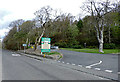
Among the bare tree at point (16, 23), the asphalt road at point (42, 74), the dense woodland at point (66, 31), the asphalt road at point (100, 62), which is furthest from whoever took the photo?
the bare tree at point (16, 23)

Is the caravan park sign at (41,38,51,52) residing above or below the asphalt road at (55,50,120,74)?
above

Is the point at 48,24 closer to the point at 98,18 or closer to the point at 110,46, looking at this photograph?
the point at 98,18

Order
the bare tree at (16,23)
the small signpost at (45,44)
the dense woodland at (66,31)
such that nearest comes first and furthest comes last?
the small signpost at (45,44) → the dense woodland at (66,31) → the bare tree at (16,23)

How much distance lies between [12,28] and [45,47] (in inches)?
1933

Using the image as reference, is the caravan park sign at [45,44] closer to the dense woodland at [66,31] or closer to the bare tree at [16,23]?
the dense woodland at [66,31]

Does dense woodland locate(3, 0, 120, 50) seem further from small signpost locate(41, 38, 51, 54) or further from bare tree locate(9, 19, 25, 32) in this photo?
small signpost locate(41, 38, 51, 54)

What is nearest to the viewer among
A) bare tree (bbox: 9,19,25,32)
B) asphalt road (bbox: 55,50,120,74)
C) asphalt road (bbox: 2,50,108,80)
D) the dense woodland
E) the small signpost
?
asphalt road (bbox: 2,50,108,80)

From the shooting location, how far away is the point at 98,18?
26.3 metres

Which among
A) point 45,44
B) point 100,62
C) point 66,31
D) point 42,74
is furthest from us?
point 66,31

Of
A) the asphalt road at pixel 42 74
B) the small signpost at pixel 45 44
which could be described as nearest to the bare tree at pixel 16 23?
the small signpost at pixel 45 44

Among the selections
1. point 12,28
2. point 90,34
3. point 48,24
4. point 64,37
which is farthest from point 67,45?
point 12,28

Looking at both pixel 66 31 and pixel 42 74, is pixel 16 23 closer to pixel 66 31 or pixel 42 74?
pixel 66 31

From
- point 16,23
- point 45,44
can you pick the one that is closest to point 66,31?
point 16,23

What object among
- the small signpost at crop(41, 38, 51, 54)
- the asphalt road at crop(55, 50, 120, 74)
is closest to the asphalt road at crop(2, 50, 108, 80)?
the asphalt road at crop(55, 50, 120, 74)
